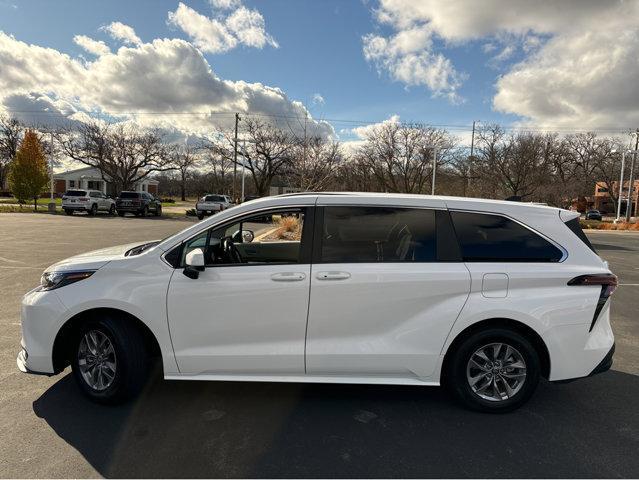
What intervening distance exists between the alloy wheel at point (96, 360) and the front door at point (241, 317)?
609 mm

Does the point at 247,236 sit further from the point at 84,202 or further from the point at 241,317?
the point at 84,202

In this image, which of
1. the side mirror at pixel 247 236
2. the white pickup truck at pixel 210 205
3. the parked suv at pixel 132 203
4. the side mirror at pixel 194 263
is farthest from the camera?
the white pickup truck at pixel 210 205

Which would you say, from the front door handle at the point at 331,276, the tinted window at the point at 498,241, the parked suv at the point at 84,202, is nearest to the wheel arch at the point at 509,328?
the tinted window at the point at 498,241

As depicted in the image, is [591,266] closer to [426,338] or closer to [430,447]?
[426,338]

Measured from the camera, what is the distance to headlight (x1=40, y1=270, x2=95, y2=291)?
3529mm

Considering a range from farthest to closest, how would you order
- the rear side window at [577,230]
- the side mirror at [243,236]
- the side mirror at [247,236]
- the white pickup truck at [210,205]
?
the white pickup truck at [210,205] → the side mirror at [247,236] → the side mirror at [243,236] → the rear side window at [577,230]

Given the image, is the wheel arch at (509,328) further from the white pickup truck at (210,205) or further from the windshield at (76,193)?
the windshield at (76,193)

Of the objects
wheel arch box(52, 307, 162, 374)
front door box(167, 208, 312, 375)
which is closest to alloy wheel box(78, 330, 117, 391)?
wheel arch box(52, 307, 162, 374)

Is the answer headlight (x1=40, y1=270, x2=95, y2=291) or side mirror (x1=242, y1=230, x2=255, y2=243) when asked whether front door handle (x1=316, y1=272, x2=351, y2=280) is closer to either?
side mirror (x1=242, y1=230, x2=255, y2=243)

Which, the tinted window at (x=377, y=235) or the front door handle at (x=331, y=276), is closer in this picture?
the front door handle at (x=331, y=276)

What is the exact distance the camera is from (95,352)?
3609mm

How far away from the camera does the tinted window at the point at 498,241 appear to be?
354cm

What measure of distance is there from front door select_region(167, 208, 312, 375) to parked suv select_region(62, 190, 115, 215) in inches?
1268

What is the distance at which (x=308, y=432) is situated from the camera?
10.5ft
